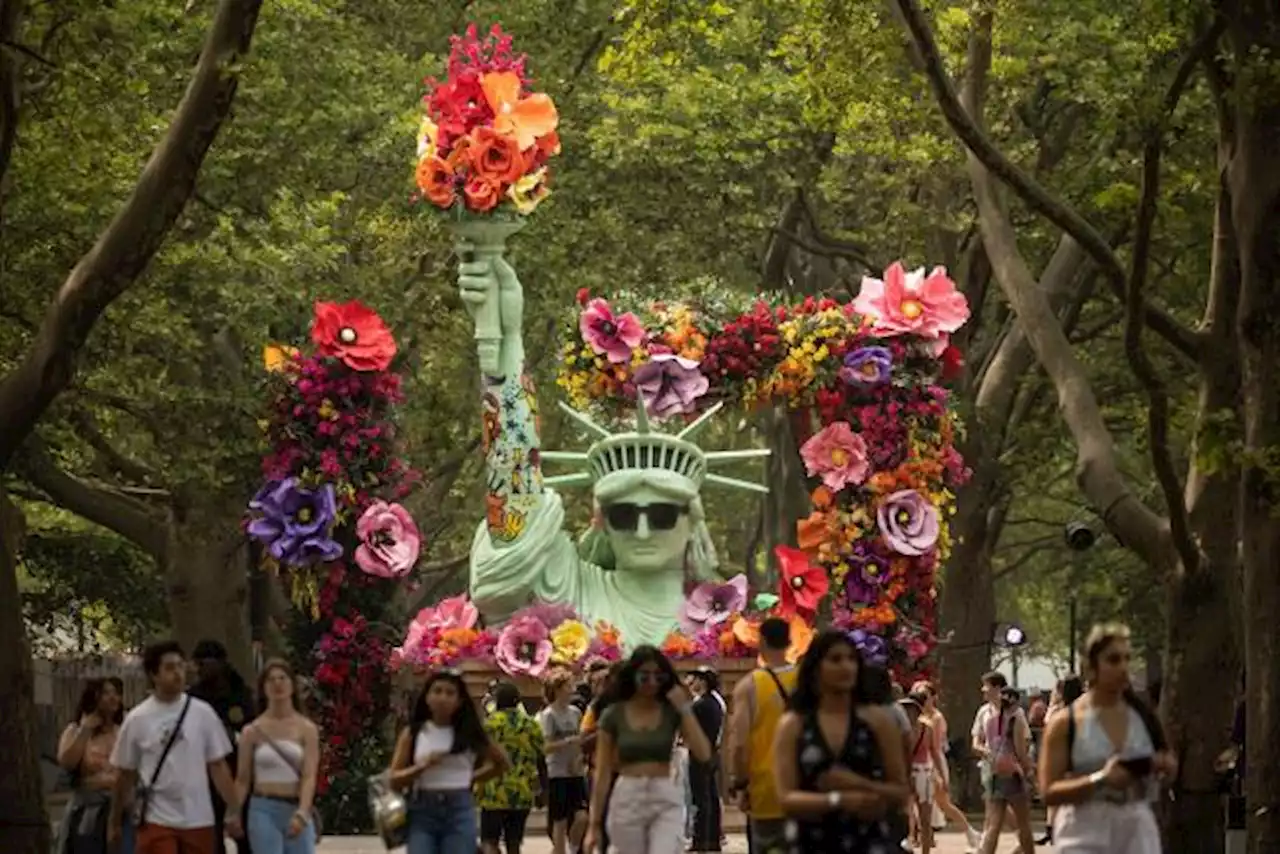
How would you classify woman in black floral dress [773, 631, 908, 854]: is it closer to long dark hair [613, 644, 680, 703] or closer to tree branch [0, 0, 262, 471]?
long dark hair [613, 644, 680, 703]

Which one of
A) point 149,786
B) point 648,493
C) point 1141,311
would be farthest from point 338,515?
point 149,786

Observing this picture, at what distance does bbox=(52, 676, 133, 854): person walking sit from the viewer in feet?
63.4

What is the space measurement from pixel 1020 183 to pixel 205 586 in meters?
20.9

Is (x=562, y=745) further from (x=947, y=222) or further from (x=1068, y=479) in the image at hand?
(x=1068, y=479)

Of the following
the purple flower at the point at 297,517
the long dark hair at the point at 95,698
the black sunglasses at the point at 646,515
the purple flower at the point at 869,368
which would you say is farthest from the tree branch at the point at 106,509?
the long dark hair at the point at 95,698

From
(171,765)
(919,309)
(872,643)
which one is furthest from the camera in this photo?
(919,309)

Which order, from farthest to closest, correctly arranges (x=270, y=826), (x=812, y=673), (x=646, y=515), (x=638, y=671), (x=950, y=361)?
(x=950, y=361), (x=646, y=515), (x=270, y=826), (x=638, y=671), (x=812, y=673)

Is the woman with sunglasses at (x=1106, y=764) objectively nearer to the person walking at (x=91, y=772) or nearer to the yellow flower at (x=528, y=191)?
the person walking at (x=91, y=772)

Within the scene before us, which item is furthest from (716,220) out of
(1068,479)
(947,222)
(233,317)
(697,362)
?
(1068,479)

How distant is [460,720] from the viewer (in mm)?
18109

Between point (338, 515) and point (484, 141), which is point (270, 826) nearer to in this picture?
point (484, 141)

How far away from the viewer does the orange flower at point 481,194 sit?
33094 millimetres

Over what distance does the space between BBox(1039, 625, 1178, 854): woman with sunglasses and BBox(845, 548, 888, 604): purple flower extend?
18422 millimetres

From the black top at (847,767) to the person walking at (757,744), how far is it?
1750mm
